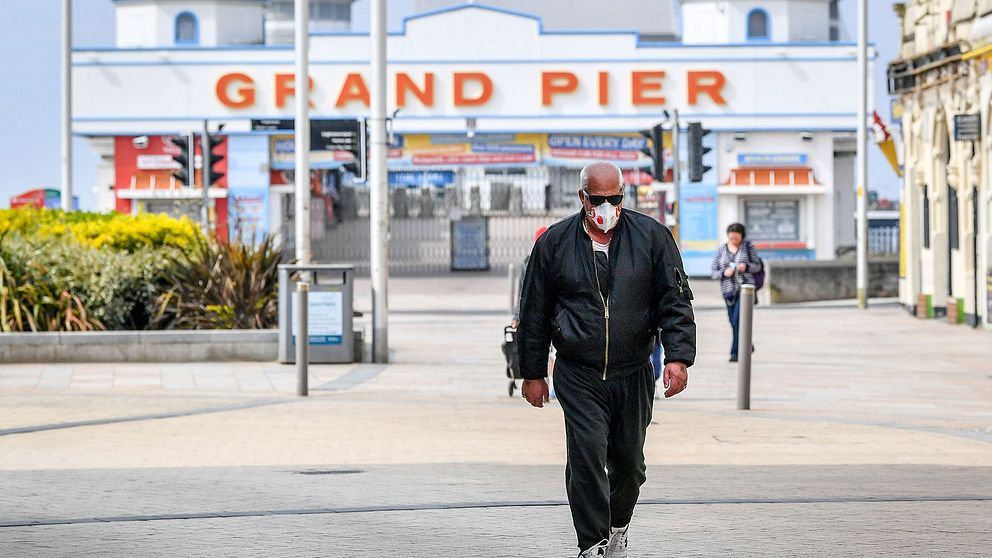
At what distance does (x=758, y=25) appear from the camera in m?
50.5

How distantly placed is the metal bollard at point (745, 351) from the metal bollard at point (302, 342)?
3.79 metres

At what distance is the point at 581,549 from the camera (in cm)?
654

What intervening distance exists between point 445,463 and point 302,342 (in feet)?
15.2

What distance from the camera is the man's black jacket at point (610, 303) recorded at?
6.47 metres

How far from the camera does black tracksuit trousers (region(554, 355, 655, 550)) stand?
648 centimetres

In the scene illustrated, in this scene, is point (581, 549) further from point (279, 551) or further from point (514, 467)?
point (514, 467)

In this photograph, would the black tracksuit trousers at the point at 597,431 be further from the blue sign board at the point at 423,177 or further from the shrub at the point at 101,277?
the blue sign board at the point at 423,177

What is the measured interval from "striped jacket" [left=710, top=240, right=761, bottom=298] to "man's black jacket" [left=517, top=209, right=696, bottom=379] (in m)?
11.9

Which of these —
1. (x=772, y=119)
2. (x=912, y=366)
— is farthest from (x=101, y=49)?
(x=912, y=366)

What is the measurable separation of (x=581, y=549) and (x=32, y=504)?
3304 mm

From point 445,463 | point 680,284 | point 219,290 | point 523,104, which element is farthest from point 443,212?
point 680,284

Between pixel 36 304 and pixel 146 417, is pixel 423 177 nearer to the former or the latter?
pixel 36 304

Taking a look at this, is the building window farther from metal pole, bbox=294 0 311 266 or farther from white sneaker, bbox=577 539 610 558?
white sneaker, bbox=577 539 610 558

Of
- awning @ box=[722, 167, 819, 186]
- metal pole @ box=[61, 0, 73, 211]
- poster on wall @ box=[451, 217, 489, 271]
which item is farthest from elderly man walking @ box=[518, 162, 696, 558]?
poster on wall @ box=[451, 217, 489, 271]
